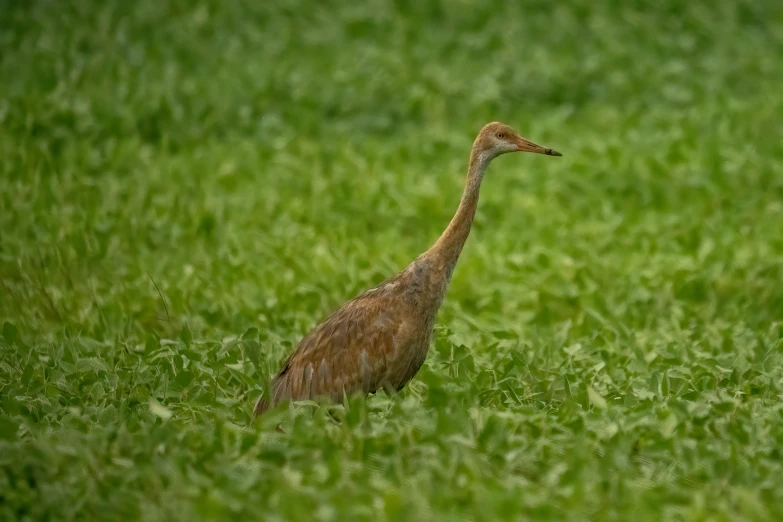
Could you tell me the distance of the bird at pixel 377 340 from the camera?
20.7 ft

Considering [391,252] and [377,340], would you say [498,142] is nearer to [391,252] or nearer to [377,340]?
[377,340]

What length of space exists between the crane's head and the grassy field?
1024mm

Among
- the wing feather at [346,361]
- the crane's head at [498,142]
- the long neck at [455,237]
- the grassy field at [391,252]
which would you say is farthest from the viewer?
the crane's head at [498,142]

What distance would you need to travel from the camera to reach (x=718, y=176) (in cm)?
1065

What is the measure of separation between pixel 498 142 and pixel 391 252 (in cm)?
292

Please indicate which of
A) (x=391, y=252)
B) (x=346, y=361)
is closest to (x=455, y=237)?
(x=346, y=361)

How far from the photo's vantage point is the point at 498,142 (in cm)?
677

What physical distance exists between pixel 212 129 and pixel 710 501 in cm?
795

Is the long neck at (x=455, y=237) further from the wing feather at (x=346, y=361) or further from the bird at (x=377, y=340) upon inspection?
the wing feather at (x=346, y=361)

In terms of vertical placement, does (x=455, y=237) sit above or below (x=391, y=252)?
above

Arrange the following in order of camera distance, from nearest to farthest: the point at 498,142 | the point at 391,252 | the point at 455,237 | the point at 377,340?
the point at 377,340 < the point at 455,237 < the point at 498,142 < the point at 391,252

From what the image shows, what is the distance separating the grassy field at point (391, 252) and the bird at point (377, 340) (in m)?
0.20

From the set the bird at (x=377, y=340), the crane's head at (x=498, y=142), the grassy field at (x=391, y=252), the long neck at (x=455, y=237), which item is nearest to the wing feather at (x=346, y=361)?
the bird at (x=377, y=340)

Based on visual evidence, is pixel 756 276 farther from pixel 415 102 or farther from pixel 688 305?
pixel 415 102
